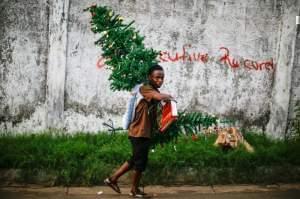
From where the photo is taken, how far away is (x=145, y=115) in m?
5.27

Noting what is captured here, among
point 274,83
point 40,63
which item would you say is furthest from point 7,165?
point 274,83

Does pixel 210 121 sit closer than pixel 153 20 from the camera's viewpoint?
Yes

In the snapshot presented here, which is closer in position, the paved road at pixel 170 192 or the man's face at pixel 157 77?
the man's face at pixel 157 77

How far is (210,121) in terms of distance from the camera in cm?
553

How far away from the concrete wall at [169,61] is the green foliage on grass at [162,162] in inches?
26.4

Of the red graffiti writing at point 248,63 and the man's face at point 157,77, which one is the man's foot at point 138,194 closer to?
the man's face at point 157,77

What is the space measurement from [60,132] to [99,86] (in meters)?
0.84

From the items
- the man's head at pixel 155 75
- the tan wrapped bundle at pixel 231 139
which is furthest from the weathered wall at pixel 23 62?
the tan wrapped bundle at pixel 231 139

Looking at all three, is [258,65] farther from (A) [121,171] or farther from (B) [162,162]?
(A) [121,171]

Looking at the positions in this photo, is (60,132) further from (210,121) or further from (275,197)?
(275,197)

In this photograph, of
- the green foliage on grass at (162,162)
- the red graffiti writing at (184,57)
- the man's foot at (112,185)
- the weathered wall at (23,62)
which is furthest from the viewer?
the red graffiti writing at (184,57)

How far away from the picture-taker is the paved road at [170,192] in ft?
18.5

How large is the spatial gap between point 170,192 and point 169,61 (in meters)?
2.03

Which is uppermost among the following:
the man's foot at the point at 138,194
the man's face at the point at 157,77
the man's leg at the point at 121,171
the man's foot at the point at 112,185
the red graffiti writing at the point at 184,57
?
the red graffiti writing at the point at 184,57
